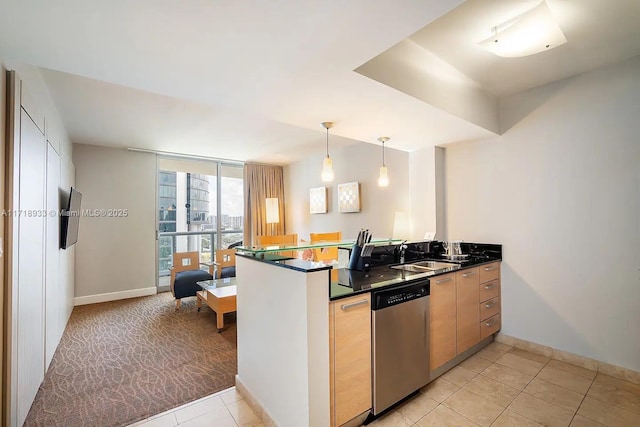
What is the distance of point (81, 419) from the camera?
1.80 meters

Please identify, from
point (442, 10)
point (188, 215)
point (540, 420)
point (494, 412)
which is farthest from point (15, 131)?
point (188, 215)

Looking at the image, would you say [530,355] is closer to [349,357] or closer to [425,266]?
[425,266]

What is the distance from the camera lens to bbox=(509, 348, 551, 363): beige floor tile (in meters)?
2.49

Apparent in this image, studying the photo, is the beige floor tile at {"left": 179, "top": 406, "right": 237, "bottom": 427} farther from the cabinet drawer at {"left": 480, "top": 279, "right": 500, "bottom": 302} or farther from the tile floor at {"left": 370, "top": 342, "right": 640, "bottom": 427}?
the cabinet drawer at {"left": 480, "top": 279, "right": 500, "bottom": 302}

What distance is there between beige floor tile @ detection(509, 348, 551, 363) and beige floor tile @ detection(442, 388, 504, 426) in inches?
38.2

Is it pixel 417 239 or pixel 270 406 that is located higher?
pixel 417 239

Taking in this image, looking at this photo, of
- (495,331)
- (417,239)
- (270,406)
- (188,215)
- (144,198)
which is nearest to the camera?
(270,406)

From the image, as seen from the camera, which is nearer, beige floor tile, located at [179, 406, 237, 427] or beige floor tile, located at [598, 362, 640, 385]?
beige floor tile, located at [179, 406, 237, 427]

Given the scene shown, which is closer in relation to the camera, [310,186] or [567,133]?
[567,133]

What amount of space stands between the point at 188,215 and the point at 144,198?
0.82 metres

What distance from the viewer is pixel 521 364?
2406 millimetres

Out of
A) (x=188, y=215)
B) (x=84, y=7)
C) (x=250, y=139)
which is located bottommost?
(x=188, y=215)

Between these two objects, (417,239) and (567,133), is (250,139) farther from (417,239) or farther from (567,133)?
(567,133)

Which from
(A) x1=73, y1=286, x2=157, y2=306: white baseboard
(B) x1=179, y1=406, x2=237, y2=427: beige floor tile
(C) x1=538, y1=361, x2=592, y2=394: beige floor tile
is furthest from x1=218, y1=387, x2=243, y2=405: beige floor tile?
(A) x1=73, y1=286, x2=157, y2=306: white baseboard
